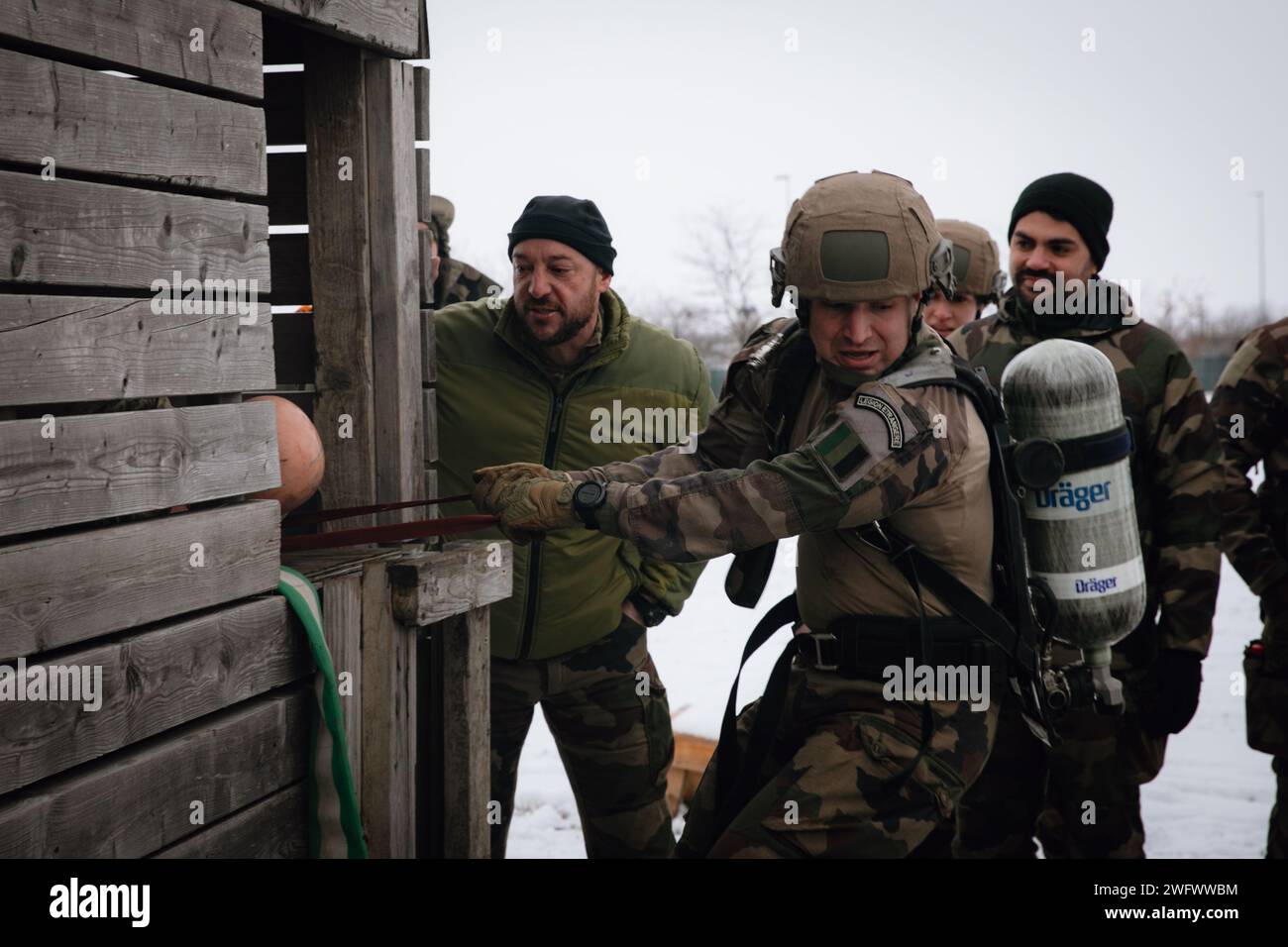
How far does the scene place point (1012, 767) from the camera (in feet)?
13.8

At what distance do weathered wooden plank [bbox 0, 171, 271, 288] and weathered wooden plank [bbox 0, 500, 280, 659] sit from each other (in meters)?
0.50

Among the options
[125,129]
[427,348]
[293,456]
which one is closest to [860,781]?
[293,456]

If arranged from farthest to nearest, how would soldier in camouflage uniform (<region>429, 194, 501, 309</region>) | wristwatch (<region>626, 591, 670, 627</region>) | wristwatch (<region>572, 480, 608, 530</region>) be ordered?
1. soldier in camouflage uniform (<region>429, 194, 501, 309</region>)
2. wristwatch (<region>626, 591, 670, 627</region>)
3. wristwatch (<region>572, 480, 608, 530</region>)

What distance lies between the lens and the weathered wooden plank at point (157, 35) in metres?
2.28

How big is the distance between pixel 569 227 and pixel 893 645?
2034 mm

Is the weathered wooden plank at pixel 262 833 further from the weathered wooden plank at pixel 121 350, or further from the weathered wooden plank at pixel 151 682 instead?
the weathered wooden plank at pixel 121 350

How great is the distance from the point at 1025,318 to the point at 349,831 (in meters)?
2.77

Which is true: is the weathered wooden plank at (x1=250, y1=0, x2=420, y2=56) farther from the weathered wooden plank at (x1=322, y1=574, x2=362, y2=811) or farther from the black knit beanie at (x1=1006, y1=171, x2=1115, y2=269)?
the black knit beanie at (x1=1006, y1=171, x2=1115, y2=269)

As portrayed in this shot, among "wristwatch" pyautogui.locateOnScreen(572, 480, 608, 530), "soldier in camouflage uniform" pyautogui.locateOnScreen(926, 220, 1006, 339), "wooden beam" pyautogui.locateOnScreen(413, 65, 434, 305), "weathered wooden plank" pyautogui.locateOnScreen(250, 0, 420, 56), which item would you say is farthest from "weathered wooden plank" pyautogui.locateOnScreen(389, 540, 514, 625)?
"soldier in camouflage uniform" pyautogui.locateOnScreen(926, 220, 1006, 339)

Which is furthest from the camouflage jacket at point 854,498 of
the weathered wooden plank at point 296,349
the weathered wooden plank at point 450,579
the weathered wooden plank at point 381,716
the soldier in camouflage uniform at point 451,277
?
the soldier in camouflage uniform at point 451,277

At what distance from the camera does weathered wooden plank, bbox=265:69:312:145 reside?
3.67 m

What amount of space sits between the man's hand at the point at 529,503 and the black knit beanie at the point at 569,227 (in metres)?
1.31

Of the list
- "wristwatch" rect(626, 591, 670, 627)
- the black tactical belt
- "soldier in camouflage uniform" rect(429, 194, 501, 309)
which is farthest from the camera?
"soldier in camouflage uniform" rect(429, 194, 501, 309)
